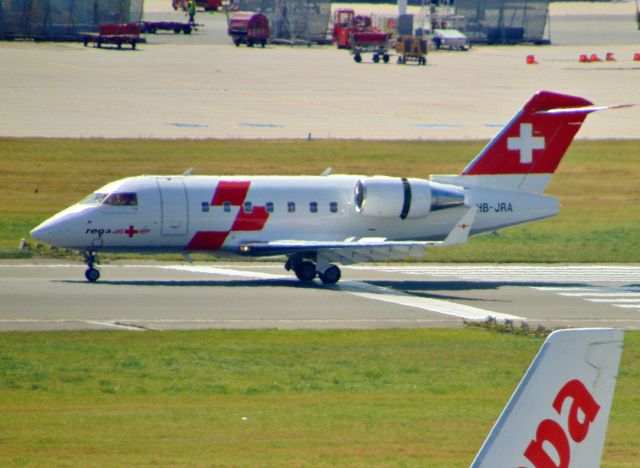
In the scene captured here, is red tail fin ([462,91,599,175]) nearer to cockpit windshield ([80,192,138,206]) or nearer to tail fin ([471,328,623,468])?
cockpit windshield ([80,192,138,206])

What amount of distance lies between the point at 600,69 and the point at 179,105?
1697 inches

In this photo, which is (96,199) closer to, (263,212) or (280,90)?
(263,212)

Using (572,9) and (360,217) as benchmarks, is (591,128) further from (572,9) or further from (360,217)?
(572,9)

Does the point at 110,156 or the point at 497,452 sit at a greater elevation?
the point at 497,452

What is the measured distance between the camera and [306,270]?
40.8 m

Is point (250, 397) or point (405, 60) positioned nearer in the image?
point (250, 397)

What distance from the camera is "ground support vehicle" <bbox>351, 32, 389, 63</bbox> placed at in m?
116

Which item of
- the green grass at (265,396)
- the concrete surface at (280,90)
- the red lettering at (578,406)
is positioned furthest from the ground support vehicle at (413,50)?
the red lettering at (578,406)

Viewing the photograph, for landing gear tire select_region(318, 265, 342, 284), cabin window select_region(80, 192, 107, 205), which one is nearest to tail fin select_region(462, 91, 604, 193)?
landing gear tire select_region(318, 265, 342, 284)

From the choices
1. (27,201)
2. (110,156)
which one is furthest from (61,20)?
(27,201)

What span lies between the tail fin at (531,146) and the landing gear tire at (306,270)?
6264 millimetres

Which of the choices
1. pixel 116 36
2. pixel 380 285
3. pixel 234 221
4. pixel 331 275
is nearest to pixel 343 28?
pixel 116 36

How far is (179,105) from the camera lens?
8288 cm

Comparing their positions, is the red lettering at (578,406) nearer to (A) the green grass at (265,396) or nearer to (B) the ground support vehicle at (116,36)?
(A) the green grass at (265,396)
